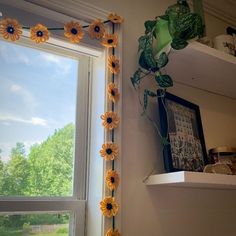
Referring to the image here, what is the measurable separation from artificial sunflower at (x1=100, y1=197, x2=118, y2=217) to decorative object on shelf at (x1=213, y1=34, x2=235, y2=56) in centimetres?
87

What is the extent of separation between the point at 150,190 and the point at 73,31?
71cm

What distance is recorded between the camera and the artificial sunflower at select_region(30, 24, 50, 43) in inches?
43.8

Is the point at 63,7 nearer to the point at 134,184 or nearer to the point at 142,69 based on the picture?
the point at 142,69

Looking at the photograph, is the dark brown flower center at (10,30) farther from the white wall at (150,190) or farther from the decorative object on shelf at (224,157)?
the decorative object on shelf at (224,157)

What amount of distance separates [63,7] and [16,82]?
1.15 feet

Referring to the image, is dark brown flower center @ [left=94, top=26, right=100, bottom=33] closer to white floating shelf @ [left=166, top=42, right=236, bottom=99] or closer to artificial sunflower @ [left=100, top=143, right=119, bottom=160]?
white floating shelf @ [left=166, top=42, right=236, bottom=99]

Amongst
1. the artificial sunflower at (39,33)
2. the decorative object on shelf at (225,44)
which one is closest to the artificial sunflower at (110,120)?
the artificial sunflower at (39,33)

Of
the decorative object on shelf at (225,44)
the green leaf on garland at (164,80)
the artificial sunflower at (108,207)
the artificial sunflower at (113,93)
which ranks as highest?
the decorative object on shelf at (225,44)

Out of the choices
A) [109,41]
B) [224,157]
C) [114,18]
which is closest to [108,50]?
[109,41]

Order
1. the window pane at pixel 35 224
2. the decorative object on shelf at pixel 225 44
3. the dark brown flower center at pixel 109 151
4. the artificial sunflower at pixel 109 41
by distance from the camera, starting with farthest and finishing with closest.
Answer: the decorative object on shelf at pixel 225 44
the artificial sunflower at pixel 109 41
the dark brown flower center at pixel 109 151
the window pane at pixel 35 224

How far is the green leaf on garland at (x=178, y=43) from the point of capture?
1138 mm

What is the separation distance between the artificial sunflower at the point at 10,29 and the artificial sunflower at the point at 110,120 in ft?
1.43

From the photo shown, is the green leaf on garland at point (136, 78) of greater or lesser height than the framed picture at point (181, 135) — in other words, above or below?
above

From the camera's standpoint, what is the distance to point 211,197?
1.44m
